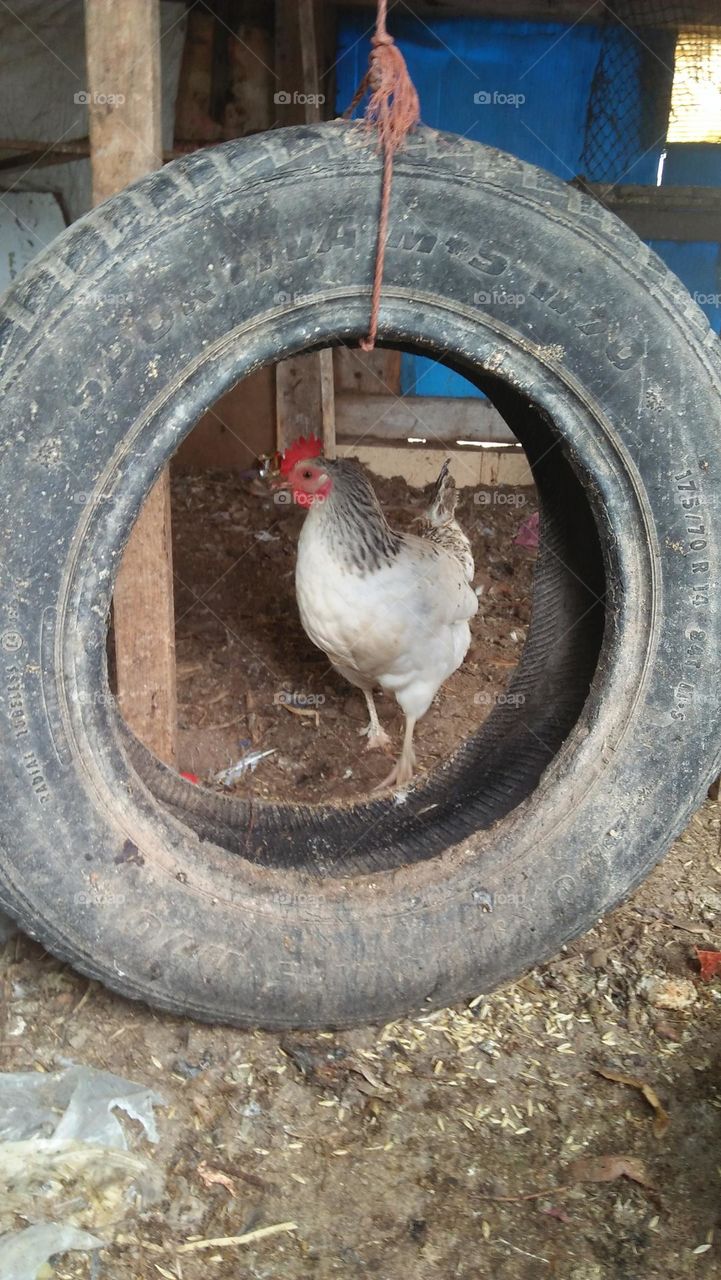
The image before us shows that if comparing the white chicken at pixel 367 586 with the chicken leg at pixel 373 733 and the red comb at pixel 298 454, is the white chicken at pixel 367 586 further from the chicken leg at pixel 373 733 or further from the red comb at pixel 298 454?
the chicken leg at pixel 373 733

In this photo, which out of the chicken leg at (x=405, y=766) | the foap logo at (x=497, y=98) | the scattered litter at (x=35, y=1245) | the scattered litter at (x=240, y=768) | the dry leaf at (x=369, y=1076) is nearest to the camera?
the scattered litter at (x=35, y=1245)

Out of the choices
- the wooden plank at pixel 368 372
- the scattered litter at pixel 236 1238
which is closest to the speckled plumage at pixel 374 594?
the scattered litter at pixel 236 1238

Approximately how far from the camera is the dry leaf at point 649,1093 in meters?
2.10

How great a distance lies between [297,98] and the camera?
5.87 meters

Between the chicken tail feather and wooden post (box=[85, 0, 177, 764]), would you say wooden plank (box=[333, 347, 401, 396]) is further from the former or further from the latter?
wooden post (box=[85, 0, 177, 764])

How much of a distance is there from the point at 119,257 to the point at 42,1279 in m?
1.77

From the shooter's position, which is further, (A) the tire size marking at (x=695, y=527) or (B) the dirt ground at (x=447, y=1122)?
(A) the tire size marking at (x=695, y=527)

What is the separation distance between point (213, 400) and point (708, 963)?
1.80 meters

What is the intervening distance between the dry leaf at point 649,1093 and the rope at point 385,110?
1638mm

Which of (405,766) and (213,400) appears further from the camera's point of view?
(405,766)

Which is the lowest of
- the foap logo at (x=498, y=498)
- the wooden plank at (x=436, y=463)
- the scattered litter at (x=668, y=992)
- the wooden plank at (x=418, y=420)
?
the scattered litter at (x=668, y=992)

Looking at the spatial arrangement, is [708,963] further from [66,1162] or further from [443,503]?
[443,503]

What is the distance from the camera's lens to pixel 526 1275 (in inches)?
70.7

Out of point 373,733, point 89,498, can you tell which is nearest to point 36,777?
point 89,498
